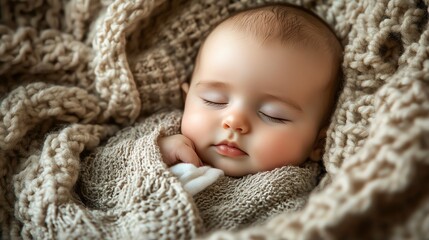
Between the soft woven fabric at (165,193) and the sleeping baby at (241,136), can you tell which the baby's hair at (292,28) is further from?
the soft woven fabric at (165,193)

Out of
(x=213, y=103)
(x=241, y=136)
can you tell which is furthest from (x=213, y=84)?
(x=241, y=136)

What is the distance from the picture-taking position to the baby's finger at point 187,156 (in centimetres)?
130

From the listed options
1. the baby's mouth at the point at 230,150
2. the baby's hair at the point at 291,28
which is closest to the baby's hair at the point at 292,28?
the baby's hair at the point at 291,28

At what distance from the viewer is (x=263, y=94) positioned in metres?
1.31

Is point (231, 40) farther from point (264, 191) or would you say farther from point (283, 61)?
point (264, 191)

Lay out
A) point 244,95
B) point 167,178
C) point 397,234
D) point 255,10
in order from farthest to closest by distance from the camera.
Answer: point 255,10
point 244,95
point 167,178
point 397,234

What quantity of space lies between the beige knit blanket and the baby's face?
0.29 feet

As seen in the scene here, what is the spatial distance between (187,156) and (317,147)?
1.27ft

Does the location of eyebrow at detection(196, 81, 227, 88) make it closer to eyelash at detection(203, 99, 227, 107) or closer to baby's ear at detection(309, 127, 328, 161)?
eyelash at detection(203, 99, 227, 107)

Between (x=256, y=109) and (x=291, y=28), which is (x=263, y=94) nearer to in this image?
(x=256, y=109)

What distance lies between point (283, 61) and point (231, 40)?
161 millimetres

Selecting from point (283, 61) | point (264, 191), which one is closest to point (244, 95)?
point (283, 61)

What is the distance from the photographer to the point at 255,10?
4.75 feet

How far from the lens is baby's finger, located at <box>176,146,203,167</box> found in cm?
130
